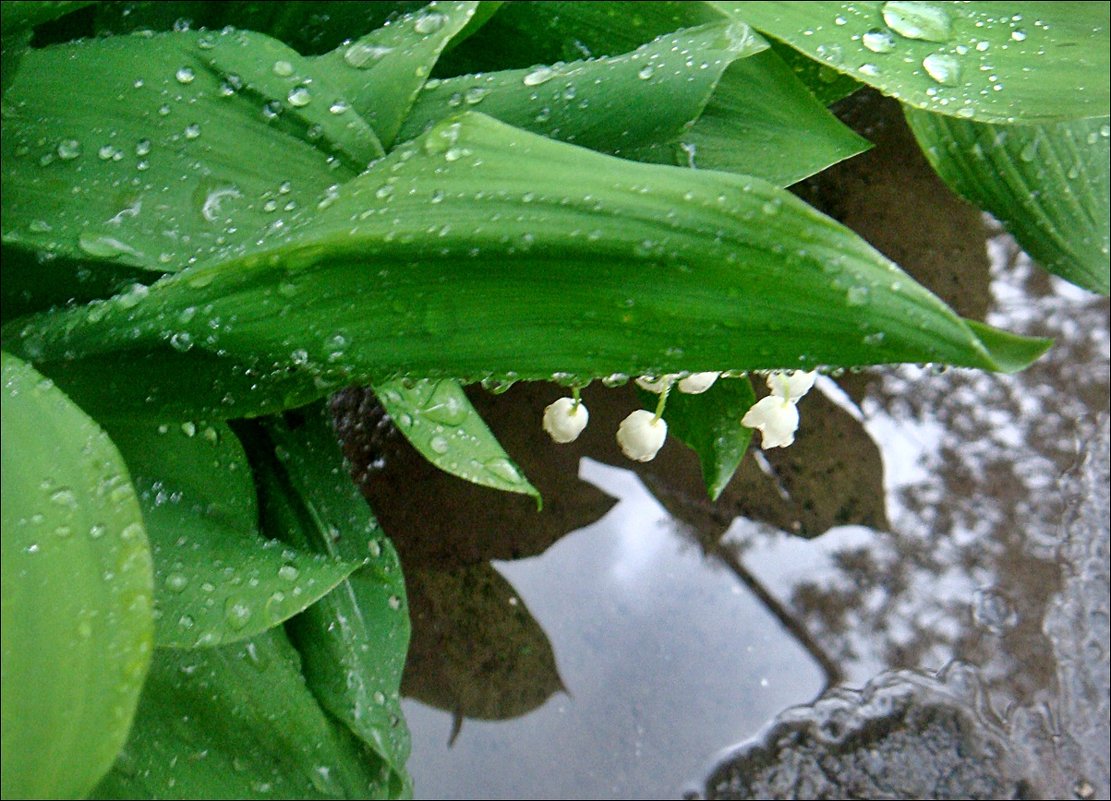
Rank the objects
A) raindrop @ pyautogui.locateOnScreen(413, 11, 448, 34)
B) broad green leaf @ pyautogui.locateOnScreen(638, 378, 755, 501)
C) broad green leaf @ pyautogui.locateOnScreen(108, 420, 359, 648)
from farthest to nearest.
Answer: broad green leaf @ pyautogui.locateOnScreen(638, 378, 755, 501), raindrop @ pyautogui.locateOnScreen(413, 11, 448, 34), broad green leaf @ pyautogui.locateOnScreen(108, 420, 359, 648)

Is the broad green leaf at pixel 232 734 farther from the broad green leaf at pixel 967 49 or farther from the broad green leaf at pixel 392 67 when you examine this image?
the broad green leaf at pixel 967 49

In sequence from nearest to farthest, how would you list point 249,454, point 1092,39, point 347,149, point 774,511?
point 347,149, point 1092,39, point 249,454, point 774,511

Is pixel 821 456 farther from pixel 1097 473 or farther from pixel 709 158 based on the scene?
pixel 709 158

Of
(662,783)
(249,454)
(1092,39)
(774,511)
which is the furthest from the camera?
(774,511)

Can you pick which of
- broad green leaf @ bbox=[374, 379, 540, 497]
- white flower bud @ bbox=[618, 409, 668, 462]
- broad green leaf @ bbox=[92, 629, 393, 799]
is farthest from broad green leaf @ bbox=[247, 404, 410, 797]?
white flower bud @ bbox=[618, 409, 668, 462]

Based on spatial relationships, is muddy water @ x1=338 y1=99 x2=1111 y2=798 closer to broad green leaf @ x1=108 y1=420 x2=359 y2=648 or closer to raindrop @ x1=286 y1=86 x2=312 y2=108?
broad green leaf @ x1=108 y1=420 x2=359 y2=648

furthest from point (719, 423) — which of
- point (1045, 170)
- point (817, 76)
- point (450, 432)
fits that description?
point (1045, 170)

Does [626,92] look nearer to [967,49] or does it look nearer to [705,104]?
[705,104]

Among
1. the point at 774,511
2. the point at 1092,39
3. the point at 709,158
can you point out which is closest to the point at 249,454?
the point at 709,158
